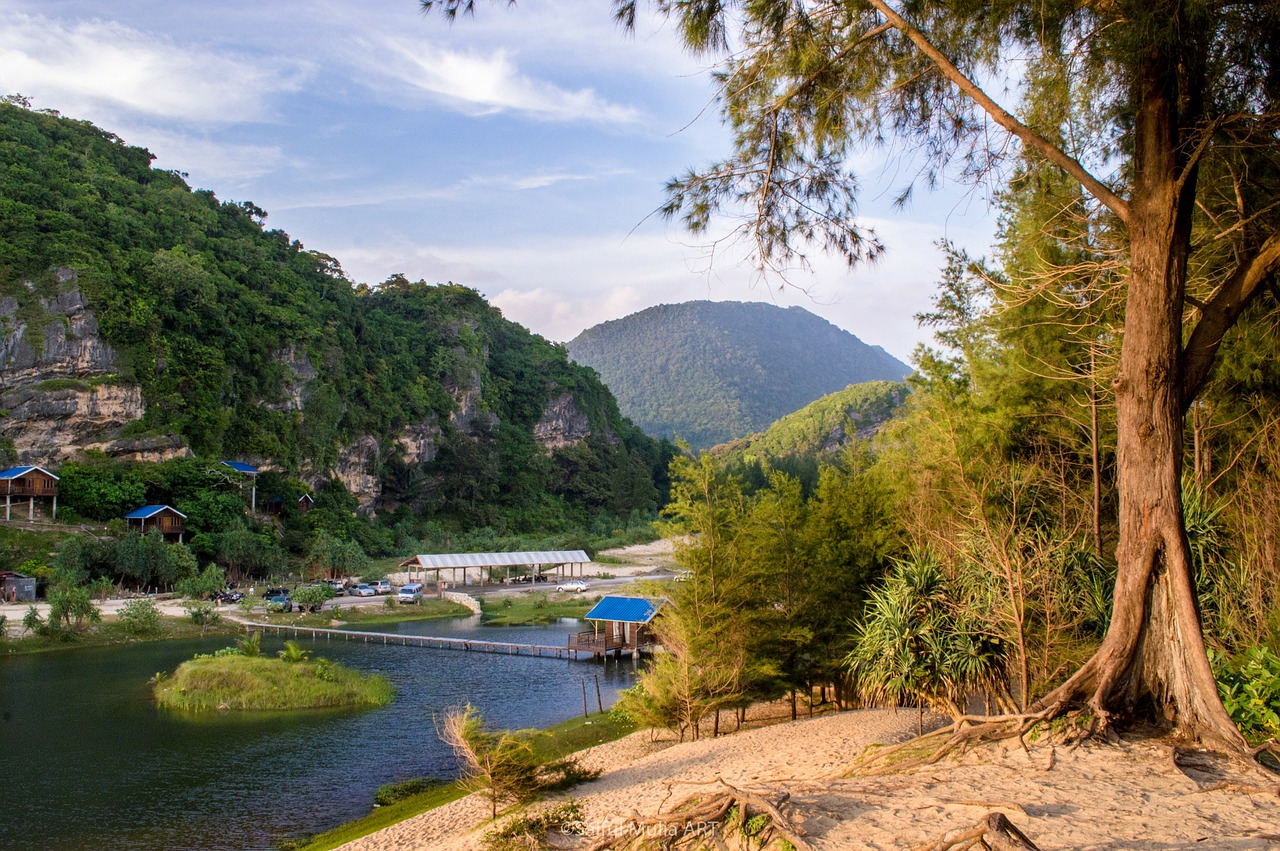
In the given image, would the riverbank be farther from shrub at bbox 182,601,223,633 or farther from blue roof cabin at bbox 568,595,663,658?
shrub at bbox 182,601,223,633

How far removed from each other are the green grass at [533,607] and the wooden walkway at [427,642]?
596cm

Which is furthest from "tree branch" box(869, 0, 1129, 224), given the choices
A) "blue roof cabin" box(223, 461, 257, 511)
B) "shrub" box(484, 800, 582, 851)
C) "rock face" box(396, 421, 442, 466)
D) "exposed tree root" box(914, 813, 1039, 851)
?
"rock face" box(396, 421, 442, 466)

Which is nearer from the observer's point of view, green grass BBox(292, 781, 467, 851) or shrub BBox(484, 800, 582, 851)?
shrub BBox(484, 800, 582, 851)

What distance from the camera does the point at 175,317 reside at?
1887 inches

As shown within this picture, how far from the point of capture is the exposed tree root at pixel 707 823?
4.90 m

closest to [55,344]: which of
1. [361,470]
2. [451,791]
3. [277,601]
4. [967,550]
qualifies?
[277,601]

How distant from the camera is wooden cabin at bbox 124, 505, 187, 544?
3909 centimetres

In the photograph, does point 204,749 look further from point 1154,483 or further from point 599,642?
point 1154,483

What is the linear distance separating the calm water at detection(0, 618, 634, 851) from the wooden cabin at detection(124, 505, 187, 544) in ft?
52.6

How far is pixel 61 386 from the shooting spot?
41188 millimetres

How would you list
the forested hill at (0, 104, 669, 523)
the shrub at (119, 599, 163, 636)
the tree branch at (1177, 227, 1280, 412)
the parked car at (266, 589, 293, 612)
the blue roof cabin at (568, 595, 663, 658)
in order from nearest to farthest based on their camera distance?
1. the tree branch at (1177, 227, 1280, 412)
2. the blue roof cabin at (568, 595, 663, 658)
3. the shrub at (119, 599, 163, 636)
4. the parked car at (266, 589, 293, 612)
5. the forested hill at (0, 104, 669, 523)

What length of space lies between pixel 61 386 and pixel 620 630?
3336 centimetres

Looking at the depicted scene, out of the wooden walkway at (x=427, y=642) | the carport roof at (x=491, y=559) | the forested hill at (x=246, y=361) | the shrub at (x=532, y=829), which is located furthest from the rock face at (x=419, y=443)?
the shrub at (x=532, y=829)

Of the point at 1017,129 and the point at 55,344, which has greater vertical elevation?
the point at 55,344
